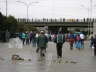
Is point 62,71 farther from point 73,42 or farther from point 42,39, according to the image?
point 73,42

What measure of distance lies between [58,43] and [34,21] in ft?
386

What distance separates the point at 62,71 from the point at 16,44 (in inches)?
291

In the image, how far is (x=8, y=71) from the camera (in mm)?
14242

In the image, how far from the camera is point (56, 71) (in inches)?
571

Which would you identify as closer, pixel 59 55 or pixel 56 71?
pixel 56 71

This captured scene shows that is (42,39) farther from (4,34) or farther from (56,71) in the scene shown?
(4,34)

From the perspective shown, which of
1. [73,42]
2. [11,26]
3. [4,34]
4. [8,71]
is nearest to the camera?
[8,71]

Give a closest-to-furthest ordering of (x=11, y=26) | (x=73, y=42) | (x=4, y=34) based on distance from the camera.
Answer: (x=73, y=42)
(x=4, y=34)
(x=11, y=26)

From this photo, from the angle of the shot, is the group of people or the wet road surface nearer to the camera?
the wet road surface

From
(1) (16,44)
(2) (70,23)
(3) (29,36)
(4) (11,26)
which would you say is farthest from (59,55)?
(2) (70,23)

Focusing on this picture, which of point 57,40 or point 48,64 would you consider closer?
point 48,64

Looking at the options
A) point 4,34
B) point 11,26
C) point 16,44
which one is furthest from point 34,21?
point 16,44

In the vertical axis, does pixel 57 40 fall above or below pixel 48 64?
above

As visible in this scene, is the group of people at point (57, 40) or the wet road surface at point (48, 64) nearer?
the wet road surface at point (48, 64)
